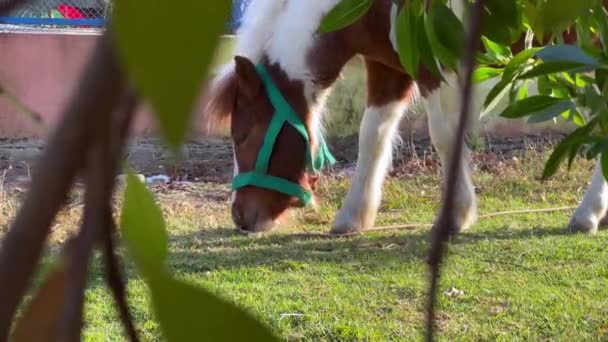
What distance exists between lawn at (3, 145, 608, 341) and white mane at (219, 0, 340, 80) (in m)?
0.48

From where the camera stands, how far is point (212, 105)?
8.90ft

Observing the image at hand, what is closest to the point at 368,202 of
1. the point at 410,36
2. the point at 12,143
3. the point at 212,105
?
the point at 212,105

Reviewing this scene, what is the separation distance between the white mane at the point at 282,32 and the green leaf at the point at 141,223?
2.27 m

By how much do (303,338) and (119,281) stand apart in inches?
62.3

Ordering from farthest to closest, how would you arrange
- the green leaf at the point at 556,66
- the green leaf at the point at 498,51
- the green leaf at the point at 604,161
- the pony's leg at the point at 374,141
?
1. the pony's leg at the point at 374,141
2. the green leaf at the point at 498,51
3. the green leaf at the point at 604,161
4. the green leaf at the point at 556,66

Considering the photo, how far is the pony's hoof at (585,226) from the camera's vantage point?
2.86 meters

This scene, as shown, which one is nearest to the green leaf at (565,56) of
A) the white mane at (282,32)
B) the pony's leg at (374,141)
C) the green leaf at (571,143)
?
the green leaf at (571,143)

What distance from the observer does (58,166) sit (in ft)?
0.74

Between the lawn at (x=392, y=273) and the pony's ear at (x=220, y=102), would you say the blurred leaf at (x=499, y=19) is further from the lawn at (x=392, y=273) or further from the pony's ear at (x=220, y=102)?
the pony's ear at (x=220, y=102)

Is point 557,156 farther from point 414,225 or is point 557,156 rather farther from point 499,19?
point 414,225

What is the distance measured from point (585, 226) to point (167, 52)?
2812mm

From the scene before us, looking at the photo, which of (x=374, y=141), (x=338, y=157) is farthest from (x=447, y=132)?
(x=338, y=157)

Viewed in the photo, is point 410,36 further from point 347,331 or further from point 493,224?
point 493,224

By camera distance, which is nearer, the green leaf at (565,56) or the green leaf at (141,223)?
the green leaf at (141,223)
